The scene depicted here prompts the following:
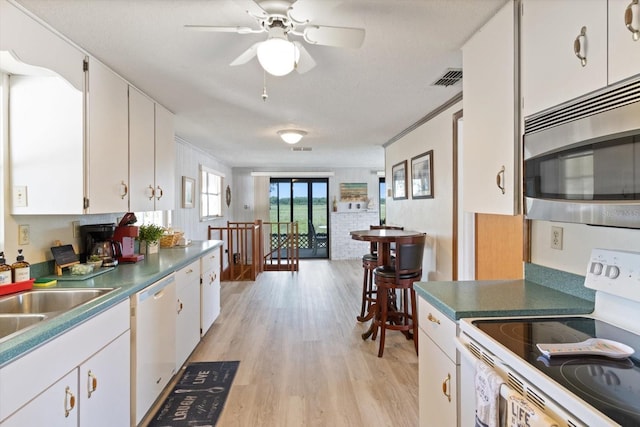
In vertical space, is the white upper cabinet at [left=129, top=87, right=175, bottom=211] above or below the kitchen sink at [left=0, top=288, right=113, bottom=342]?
above

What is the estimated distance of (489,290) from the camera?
1.64m

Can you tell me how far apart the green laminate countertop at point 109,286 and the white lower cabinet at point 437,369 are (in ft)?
5.11

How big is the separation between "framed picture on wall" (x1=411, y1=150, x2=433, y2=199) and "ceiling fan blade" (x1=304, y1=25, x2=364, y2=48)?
2.17m

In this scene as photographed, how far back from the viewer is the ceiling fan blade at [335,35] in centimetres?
155

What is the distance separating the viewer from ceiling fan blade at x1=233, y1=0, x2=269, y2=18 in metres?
1.55

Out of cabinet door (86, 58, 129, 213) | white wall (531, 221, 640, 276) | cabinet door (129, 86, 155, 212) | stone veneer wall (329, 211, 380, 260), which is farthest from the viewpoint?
stone veneer wall (329, 211, 380, 260)

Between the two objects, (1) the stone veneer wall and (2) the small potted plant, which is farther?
(1) the stone veneer wall

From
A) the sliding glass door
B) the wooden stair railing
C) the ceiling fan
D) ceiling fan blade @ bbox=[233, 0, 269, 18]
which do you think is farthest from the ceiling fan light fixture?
the sliding glass door

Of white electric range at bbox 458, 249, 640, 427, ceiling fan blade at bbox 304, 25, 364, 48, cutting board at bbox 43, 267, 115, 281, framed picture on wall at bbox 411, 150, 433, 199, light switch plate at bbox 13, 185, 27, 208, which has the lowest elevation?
white electric range at bbox 458, 249, 640, 427

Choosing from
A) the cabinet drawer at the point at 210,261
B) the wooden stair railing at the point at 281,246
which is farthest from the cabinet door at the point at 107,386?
the wooden stair railing at the point at 281,246

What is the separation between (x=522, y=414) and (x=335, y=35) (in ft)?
5.34

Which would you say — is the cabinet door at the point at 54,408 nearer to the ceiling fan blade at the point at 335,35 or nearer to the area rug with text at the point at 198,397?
the area rug with text at the point at 198,397

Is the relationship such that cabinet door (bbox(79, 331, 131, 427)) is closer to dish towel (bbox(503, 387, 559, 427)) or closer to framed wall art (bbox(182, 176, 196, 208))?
dish towel (bbox(503, 387, 559, 427))

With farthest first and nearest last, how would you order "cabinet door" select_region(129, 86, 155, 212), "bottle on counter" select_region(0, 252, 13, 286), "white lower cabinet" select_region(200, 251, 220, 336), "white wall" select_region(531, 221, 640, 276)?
"white lower cabinet" select_region(200, 251, 220, 336), "cabinet door" select_region(129, 86, 155, 212), "bottle on counter" select_region(0, 252, 13, 286), "white wall" select_region(531, 221, 640, 276)
